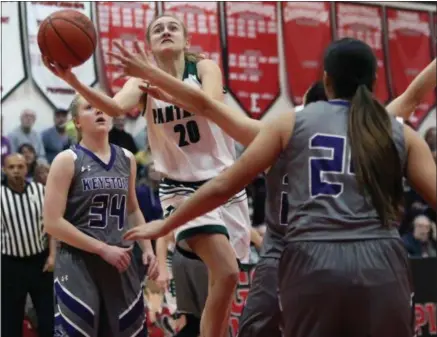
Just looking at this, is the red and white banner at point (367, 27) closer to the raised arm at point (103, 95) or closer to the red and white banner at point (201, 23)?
the red and white banner at point (201, 23)

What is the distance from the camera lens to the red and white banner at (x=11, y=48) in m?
10.3

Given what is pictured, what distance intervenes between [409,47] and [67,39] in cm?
971

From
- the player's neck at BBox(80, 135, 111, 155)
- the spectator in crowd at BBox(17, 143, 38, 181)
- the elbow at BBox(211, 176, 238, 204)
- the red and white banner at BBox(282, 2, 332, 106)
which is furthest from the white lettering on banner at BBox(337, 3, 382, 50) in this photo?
the elbow at BBox(211, 176, 238, 204)

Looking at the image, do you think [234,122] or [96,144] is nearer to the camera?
[234,122]

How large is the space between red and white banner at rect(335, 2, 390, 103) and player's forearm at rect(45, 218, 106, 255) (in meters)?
8.64

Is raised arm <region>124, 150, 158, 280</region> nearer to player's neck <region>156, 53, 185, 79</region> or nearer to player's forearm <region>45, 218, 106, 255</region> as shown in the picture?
player's forearm <region>45, 218, 106, 255</region>

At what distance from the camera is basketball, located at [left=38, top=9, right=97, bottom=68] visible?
4.20m

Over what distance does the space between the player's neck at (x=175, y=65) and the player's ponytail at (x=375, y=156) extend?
1.94m

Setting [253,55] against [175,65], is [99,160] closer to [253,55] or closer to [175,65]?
[175,65]

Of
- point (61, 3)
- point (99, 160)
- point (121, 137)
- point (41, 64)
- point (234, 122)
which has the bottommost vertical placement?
point (121, 137)

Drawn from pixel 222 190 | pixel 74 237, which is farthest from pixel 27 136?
pixel 222 190

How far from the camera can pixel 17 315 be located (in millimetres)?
7352

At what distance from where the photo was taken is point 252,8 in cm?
1191

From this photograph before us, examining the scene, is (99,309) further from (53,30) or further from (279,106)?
(279,106)
